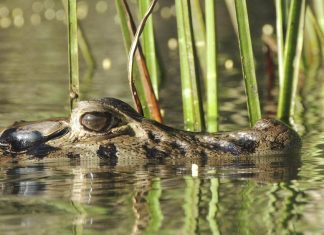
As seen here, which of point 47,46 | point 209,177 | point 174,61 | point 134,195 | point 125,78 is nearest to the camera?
point 134,195

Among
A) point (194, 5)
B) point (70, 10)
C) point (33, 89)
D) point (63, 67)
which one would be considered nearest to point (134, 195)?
point (70, 10)

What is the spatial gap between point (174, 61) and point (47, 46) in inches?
126

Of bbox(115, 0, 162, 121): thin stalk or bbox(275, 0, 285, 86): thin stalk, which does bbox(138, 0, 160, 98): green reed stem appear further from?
bbox(275, 0, 285, 86): thin stalk

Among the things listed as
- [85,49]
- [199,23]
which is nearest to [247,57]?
[199,23]

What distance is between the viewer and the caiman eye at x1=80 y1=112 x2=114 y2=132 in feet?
20.3

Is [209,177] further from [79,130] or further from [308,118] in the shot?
[308,118]

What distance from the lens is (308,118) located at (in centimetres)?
Answer: 868

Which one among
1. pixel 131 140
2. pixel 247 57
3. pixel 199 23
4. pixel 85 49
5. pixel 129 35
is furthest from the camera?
pixel 85 49

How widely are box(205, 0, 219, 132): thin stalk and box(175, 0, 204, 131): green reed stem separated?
0.08 metres

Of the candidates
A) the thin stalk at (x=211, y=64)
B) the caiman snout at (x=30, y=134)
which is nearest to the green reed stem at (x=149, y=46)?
the thin stalk at (x=211, y=64)

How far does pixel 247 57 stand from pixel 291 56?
31cm

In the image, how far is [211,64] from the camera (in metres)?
6.81

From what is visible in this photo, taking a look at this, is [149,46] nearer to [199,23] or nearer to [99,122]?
[99,122]

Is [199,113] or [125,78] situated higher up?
[125,78]
